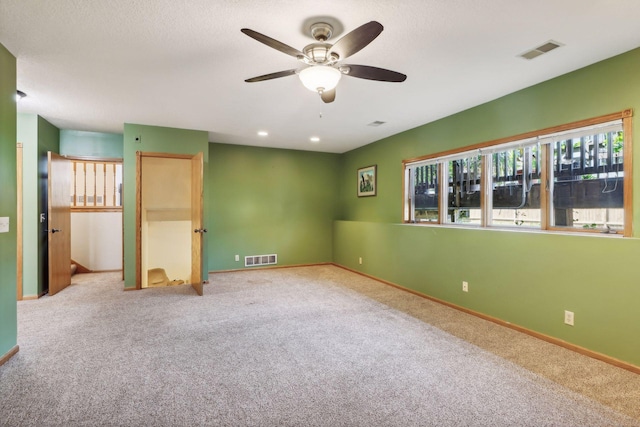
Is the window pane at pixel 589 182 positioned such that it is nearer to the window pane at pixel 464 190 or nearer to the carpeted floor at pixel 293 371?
the window pane at pixel 464 190

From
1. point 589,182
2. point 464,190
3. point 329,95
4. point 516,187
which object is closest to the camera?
point 329,95

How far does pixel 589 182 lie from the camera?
9.45ft

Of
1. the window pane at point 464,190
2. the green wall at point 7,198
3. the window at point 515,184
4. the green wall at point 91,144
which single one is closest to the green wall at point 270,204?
the green wall at point 91,144

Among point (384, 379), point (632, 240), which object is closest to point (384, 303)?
point (384, 379)

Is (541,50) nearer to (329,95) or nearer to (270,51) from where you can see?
(329,95)

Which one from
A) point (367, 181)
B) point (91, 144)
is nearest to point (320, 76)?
point (367, 181)

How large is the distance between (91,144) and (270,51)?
4.46 meters

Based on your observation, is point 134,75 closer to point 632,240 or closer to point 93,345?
point 93,345

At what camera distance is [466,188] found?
13.6 ft

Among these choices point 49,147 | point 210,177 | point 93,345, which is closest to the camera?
point 93,345

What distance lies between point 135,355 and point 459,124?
4378mm

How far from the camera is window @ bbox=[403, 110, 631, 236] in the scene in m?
2.70

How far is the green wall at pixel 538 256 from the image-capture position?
2.48 meters

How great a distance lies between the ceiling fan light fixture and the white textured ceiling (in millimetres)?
299
